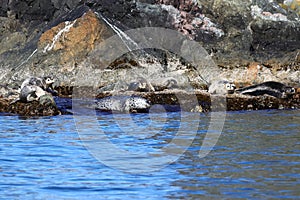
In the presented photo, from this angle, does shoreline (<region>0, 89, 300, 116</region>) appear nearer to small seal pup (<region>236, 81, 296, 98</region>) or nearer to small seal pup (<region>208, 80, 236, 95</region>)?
small seal pup (<region>236, 81, 296, 98</region>)

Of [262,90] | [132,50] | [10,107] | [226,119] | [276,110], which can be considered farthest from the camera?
[132,50]

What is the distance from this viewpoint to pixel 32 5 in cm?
2861

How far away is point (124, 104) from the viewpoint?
1845 centimetres

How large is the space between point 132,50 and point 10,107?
761 centimetres

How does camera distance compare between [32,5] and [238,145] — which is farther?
[32,5]

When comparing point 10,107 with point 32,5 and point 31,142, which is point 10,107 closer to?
point 31,142

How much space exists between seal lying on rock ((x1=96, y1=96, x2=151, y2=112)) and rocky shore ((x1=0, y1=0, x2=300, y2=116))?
984 mm

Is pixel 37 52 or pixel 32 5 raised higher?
pixel 32 5

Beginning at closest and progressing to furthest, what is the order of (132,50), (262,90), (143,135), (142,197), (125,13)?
1. (142,197)
2. (143,135)
3. (262,90)
4. (132,50)
5. (125,13)

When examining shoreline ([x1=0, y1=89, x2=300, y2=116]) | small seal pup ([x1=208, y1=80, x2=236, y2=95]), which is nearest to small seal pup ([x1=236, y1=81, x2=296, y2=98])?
shoreline ([x1=0, y1=89, x2=300, y2=116])

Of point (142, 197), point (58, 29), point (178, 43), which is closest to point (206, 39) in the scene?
point (178, 43)

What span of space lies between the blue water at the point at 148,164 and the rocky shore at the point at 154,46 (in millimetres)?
5665

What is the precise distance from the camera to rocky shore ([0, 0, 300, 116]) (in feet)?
76.6

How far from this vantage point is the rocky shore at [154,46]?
23.4 m
